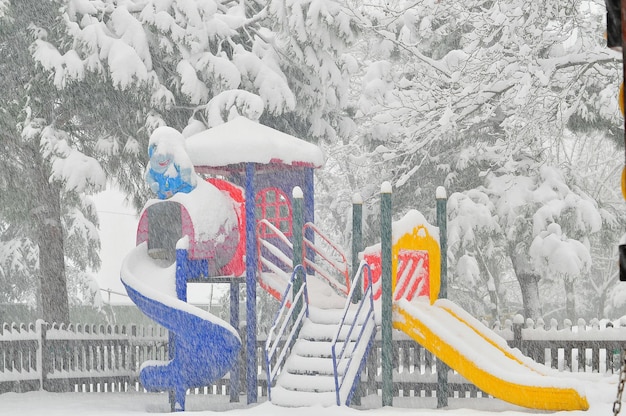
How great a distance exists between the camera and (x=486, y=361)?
11648mm

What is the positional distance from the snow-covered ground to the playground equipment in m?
0.31

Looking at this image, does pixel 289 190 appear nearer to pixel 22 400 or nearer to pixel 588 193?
pixel 22 400

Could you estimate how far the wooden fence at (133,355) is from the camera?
14.6 meters

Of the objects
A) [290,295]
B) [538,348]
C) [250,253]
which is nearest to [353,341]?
[290,295]

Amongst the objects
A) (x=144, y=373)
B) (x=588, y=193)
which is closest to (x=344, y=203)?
(x=588, y=193)

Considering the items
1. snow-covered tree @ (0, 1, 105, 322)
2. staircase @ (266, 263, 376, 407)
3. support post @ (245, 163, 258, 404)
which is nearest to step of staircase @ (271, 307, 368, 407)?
staircase @ (266, 263, 376, 407)

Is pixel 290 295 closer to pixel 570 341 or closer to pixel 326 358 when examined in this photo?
pixel 326 358

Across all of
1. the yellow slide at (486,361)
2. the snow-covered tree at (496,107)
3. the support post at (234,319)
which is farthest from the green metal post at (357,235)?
the support post at (234,319)

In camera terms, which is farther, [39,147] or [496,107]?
[39,147]

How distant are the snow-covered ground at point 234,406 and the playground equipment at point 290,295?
31 centimetres

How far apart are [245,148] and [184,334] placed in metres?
2.66

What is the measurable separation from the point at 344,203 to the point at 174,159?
13.6 meters

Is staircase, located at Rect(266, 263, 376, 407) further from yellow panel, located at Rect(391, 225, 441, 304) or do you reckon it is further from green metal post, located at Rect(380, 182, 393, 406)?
→ yellow panel, located at Rect(391, 225, 441, 304)

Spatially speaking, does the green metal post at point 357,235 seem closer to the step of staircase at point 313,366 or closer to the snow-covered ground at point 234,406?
the step of staircase at point 313,366
